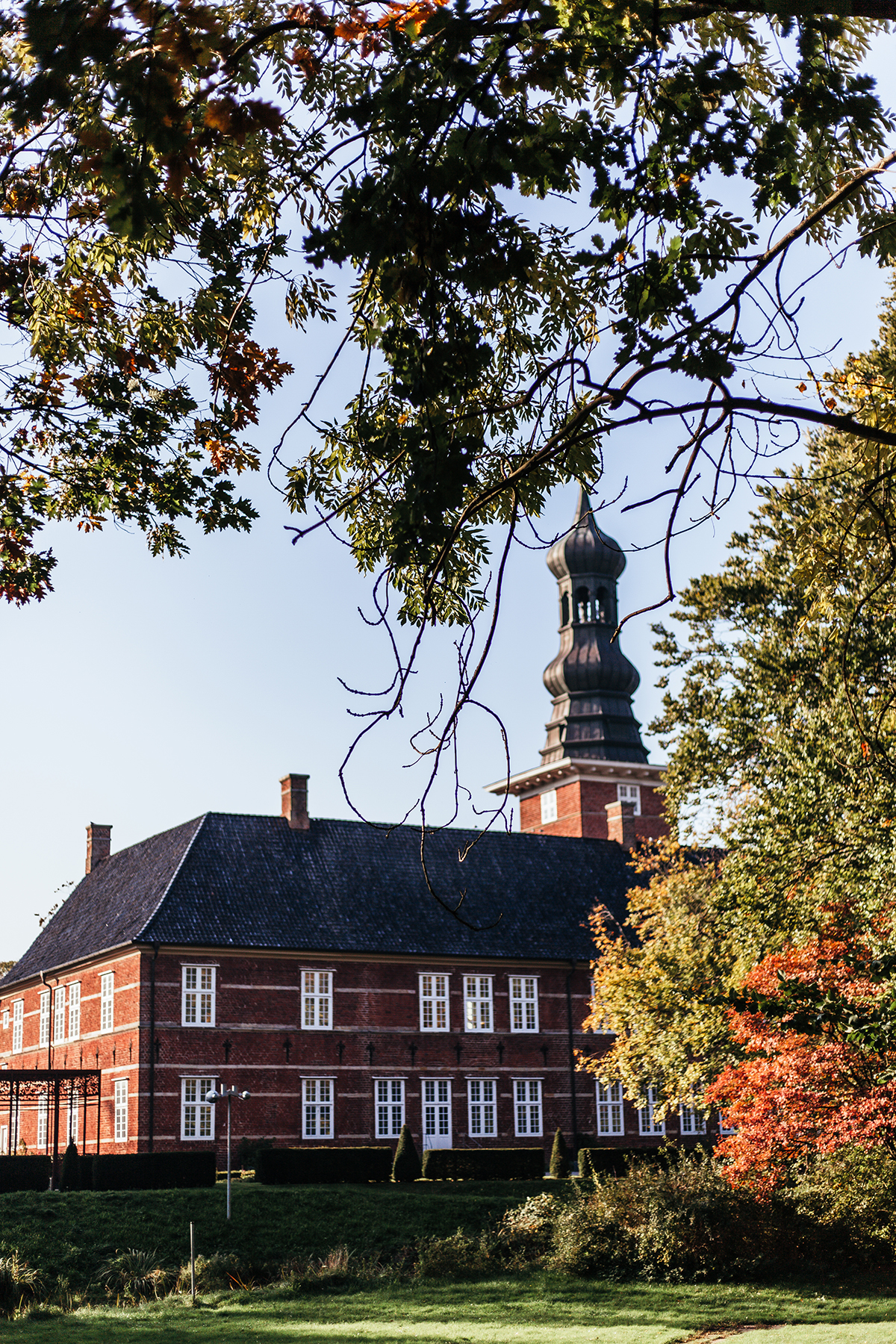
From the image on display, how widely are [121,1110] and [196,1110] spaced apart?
7.49 ft

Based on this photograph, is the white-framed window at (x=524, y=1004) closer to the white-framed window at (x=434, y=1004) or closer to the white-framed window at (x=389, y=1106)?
the white-framed window at (x=434, y=1004)

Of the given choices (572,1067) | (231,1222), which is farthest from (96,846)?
(231,1222)

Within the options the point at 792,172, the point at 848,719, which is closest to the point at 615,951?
the point at 848,719

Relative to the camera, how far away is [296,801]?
147 ft

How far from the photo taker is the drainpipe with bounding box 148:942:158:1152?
1446 inches

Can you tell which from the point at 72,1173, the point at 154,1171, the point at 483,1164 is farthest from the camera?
the point at 483,1164

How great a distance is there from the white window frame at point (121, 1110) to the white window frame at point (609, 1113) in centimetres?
1460

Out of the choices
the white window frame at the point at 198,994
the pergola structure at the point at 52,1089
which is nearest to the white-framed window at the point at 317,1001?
the white window frame at the point at 198,994

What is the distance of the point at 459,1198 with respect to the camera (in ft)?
101

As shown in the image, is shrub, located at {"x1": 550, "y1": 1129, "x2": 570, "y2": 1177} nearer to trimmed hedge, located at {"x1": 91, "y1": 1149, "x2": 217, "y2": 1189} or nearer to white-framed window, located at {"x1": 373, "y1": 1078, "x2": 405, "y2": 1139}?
white-framed window, located at {"x1": 373, "y1": 1078, "x2": 405, "y2": 1139}

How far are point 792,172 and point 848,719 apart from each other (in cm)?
1195

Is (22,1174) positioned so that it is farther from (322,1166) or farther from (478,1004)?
(478,1004)

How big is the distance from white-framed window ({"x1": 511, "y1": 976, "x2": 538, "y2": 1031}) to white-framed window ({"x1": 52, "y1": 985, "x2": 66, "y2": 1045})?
14.3m

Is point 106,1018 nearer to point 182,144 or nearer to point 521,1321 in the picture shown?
point 521,1321
